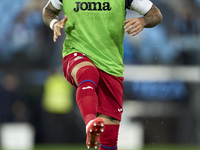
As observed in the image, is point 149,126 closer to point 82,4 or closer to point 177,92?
point 177,92

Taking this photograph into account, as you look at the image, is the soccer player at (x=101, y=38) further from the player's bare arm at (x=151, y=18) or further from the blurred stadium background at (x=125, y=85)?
the blurred stadium background at (x=125, y=85)

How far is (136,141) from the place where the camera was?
13.2 m

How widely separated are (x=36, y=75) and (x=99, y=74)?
711 centimetres

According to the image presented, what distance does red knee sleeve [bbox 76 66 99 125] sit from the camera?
514 cm

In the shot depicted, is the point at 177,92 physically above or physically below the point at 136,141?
above

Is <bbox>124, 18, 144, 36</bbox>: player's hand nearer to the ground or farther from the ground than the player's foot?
farther from the ground

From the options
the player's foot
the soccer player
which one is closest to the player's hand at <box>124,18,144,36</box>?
the soccer player

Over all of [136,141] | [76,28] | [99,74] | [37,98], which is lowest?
[136,141]

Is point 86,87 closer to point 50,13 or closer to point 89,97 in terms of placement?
point 89,97

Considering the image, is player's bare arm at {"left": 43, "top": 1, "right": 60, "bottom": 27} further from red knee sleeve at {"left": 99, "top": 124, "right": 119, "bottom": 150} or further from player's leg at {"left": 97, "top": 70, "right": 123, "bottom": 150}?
red knee sleeve at {"left": 99, "top": 124, "right": 119, "bottom": 150}

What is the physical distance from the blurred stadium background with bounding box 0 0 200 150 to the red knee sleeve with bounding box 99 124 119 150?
648cm

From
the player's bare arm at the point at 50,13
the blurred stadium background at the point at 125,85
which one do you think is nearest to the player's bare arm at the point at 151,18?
the player's bare arm at the point at 50,13

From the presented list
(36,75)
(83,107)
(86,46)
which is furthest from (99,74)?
(36,75)

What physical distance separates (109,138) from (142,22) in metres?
1.42
